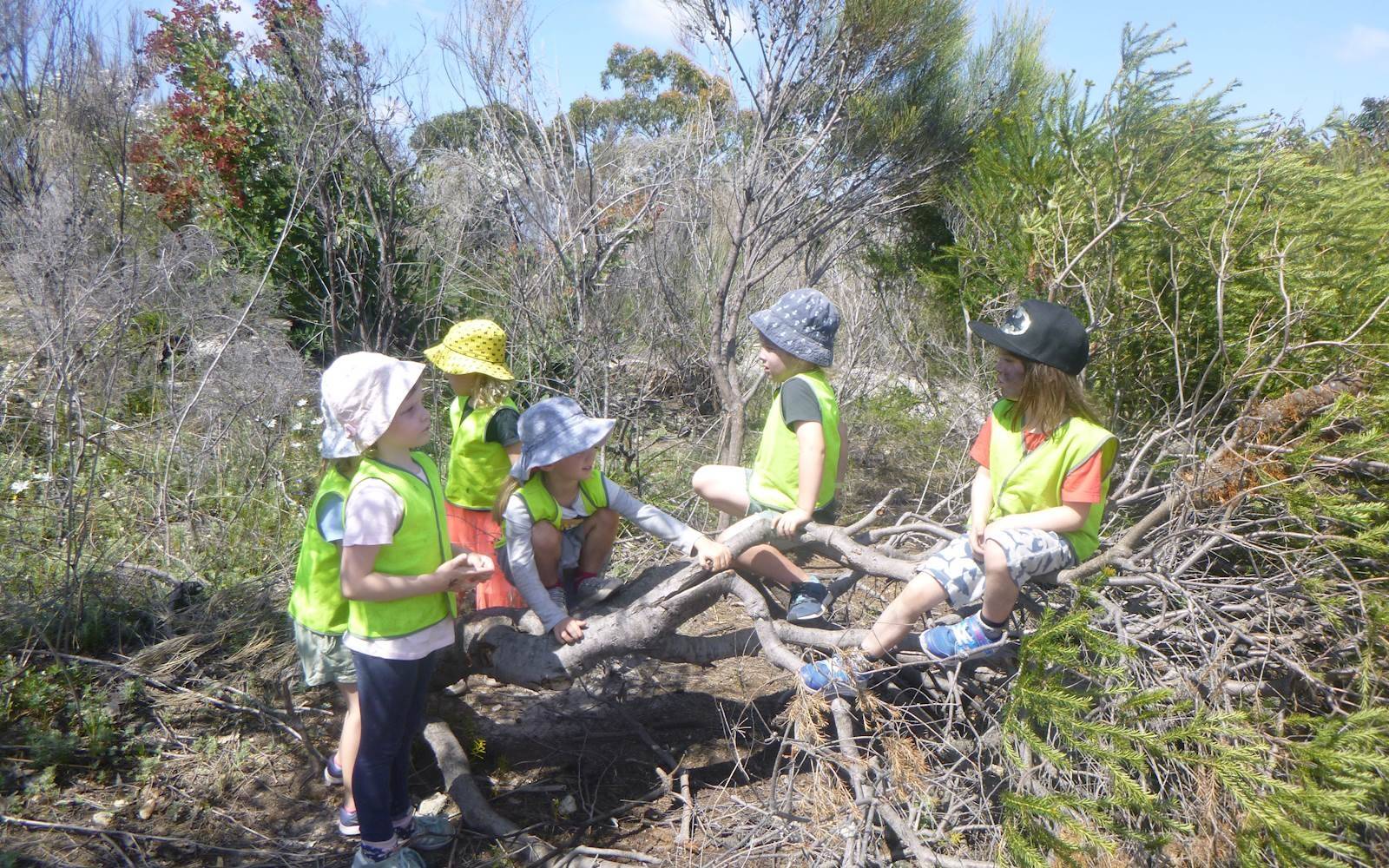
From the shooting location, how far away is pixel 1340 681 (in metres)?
2.68

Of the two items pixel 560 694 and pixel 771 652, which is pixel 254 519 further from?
pixel 771 652

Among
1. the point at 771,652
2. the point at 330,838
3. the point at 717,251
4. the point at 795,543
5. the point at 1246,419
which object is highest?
the point at 717,251

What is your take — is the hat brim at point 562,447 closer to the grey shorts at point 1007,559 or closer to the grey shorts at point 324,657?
the grey shorts at point 324,657

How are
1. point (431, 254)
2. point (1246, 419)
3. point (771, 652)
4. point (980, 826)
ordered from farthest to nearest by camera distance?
1. point (431, 254)
2. point (1246, 419)
3. point (771, 652)
4. point (980, 826)

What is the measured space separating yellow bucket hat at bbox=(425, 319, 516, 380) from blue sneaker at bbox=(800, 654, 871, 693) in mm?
1412

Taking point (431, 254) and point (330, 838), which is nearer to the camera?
point (330, 838)

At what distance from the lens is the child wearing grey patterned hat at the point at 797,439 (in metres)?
2.93

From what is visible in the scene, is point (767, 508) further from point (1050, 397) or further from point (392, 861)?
point (392, 861)

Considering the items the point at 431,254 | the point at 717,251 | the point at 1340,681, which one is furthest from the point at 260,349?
the point at 1340,681

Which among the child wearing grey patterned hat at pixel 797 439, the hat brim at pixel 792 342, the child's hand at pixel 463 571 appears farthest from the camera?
the hat brim at pixel 792 342

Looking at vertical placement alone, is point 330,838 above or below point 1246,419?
below

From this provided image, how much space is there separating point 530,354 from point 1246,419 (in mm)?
3937

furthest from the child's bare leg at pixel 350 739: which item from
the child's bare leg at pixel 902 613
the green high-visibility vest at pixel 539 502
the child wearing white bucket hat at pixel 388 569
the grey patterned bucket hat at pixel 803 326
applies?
the grey patterned bucket hat at pixel 803 326

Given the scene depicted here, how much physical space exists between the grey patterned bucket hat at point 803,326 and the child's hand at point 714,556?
2.70ft
